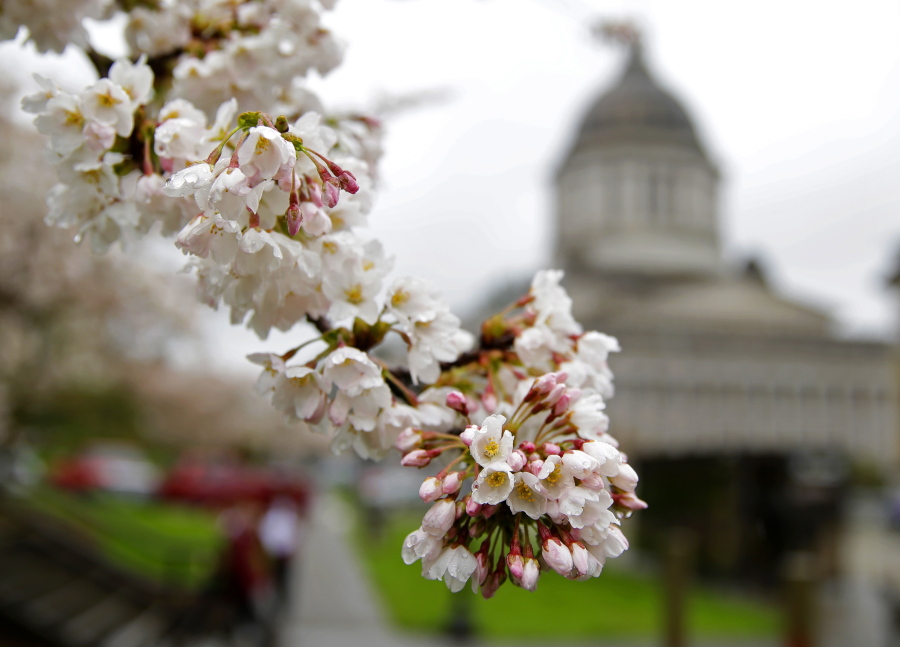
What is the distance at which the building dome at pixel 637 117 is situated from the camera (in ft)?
198

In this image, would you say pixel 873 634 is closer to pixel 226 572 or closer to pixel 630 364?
pixel 226 572

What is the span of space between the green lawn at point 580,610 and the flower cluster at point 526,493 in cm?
886

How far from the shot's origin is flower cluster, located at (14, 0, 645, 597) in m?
1.17

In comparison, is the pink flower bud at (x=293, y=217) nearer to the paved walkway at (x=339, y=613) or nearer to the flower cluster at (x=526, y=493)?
the flower cluster at (x=526, y=493)

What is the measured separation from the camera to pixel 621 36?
3.76 metres

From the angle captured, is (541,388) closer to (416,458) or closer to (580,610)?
(416,458)

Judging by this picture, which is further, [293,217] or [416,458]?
[416,458]

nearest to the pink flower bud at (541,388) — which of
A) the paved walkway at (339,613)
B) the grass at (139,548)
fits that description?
the paved walkway at (339,613)

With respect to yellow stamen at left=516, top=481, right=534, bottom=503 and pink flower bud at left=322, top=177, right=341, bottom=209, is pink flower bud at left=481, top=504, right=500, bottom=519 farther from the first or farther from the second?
pink flower bud at left=322, top=177, right=341, bottom=209

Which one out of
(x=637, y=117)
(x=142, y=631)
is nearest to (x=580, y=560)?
(x=142, y=631)

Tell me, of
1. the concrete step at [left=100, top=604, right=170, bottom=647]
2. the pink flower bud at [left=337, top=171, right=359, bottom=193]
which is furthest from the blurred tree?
the concrete step at [left=100, top=604, right=170, bottom=647]

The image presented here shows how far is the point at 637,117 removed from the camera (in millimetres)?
61094

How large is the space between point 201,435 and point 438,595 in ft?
95.1

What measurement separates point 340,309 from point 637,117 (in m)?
63.6
